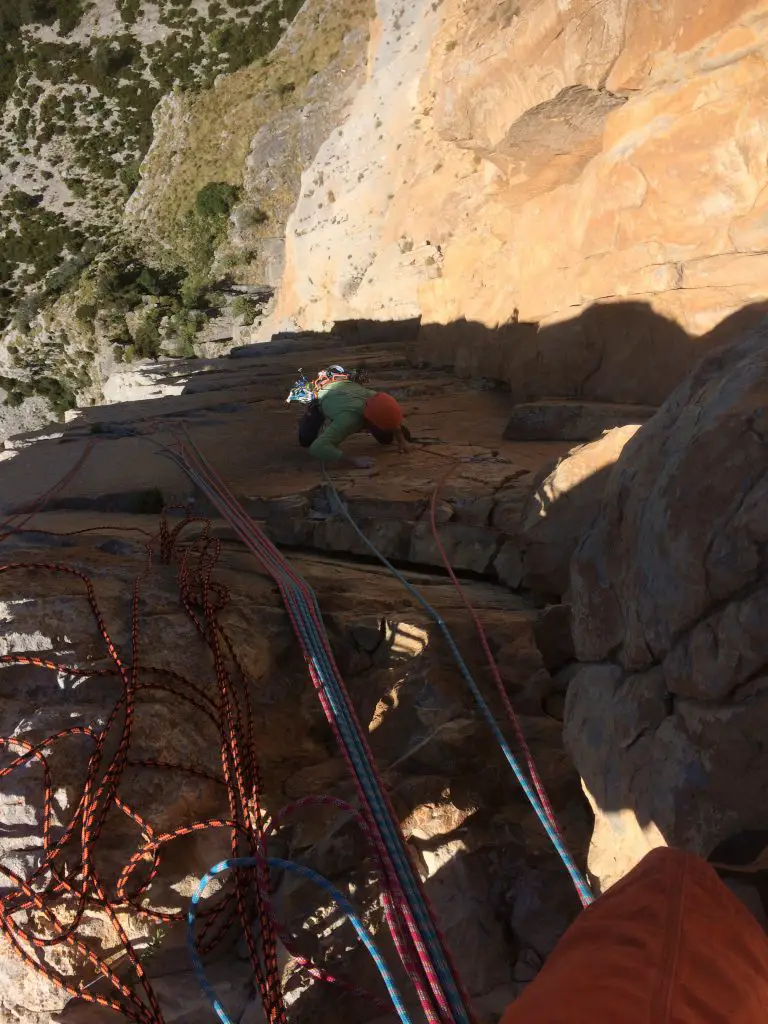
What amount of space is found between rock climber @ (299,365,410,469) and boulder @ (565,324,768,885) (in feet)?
11.2

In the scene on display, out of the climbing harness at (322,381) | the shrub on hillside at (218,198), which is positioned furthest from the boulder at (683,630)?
the shrub on hillside at (218,198)

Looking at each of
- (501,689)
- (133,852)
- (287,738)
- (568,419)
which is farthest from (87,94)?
(133,852)

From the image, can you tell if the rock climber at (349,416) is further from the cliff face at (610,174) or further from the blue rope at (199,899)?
the blue rope at (199,899)

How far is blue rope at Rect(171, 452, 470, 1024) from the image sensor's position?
5.67 ft

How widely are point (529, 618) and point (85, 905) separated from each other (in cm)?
214

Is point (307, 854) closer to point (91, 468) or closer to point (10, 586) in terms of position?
point (10, 586)

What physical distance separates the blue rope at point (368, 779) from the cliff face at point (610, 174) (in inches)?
132

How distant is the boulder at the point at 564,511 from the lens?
10.9ft

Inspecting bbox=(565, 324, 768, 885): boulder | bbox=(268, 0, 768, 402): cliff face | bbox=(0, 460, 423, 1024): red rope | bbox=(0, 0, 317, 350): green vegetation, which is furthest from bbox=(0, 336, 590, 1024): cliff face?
bbox=(0, 0, 317, 350): green vegetation

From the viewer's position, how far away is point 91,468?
19.8 ft

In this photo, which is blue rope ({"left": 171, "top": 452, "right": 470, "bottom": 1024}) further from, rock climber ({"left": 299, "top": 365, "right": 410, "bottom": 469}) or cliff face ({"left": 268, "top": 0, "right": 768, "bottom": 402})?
cliff face ({"left": 268, "top": 0, "right": 768, "bottom": 402})

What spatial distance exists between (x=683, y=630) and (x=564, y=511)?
5.52 ft

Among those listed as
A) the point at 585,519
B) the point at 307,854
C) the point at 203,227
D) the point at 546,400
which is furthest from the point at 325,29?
the point at 307,854

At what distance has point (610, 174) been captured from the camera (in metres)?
5.37
